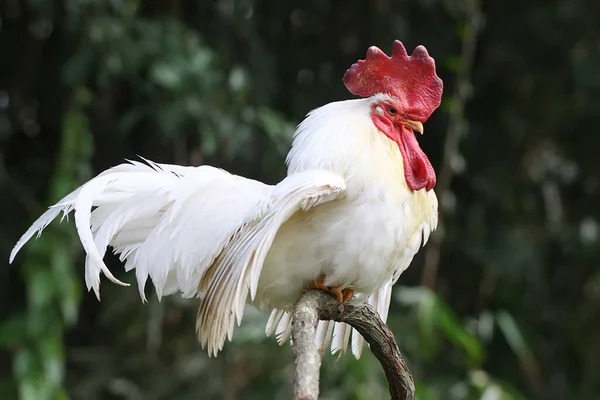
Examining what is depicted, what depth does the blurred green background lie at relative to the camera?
15.4ft

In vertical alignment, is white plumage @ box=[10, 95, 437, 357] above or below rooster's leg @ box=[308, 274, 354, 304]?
above

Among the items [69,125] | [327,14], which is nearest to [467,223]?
[327,14]

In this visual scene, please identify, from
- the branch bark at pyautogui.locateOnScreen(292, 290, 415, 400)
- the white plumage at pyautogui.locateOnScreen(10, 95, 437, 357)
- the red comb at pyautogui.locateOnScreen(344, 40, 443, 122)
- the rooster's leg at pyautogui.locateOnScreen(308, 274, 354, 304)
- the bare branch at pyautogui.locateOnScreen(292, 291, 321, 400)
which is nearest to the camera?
the bare branch at pyautogui.locateOnScreen(292, 291, 321, 400)

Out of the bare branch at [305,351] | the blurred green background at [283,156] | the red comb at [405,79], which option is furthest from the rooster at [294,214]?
the blurred green background at [283,156]

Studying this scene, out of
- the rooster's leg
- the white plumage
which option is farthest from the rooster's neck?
the rooster's leg

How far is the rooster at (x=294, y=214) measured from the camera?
7.93 feet

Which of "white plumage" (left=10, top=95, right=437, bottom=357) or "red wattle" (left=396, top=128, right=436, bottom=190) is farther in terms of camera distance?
"red wattle" (left=396, top=128, right=436, bottom=190)

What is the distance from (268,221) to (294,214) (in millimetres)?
177

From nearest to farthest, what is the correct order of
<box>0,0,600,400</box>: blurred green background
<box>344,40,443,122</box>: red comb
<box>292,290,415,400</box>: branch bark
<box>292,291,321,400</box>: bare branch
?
<box>292,291,321,400</box>: bare branch < <box>292,290,415,400</box>: branch bark < <box>344,40,443,122</box>: red comb < <box>0,0,600,400</box>: blurred green background

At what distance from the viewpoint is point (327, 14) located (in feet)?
18.8

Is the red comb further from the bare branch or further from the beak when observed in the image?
the bare branch

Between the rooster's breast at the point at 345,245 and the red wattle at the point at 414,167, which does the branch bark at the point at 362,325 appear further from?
the red wattle at the point at 414,167

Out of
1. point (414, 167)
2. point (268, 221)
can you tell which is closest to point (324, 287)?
point (268, 221)

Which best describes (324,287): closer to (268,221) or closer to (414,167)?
(268,221)
